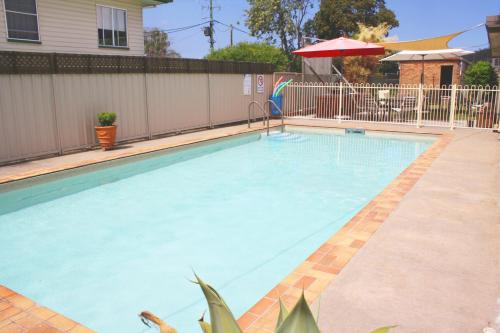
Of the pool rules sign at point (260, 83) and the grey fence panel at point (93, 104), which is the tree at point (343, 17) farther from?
the grey fence panel at point (93, 104)

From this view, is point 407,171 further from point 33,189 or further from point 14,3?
point 14,3


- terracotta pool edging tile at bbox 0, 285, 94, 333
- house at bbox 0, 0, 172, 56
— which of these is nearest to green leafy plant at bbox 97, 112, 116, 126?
house at bbox 0, 0, 172, 56

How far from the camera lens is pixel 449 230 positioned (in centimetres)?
400

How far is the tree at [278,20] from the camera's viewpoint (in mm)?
35219

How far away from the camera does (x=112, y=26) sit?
1336 centimetres

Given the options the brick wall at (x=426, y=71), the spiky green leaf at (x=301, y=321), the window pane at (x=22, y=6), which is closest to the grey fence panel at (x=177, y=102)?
the window pane at (x=22, y=6)

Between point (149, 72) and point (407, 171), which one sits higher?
point (149, 72)

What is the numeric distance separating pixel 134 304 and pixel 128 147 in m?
6.33

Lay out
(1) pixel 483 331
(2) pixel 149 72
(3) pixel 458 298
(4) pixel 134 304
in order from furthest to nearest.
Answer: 1. (2) pixel 149 72
2. (4) pixel 134 304
3. (3) pixel 458 298
4. (1) pixel 483 331

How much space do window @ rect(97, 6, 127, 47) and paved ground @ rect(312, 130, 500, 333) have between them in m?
11.3

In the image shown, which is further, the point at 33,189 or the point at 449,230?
the point at 33,189

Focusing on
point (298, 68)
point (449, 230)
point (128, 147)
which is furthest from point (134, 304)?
point (298, 68)

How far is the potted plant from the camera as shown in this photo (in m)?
8.64

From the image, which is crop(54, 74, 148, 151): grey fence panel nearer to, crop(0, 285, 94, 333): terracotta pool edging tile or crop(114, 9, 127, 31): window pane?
crop(114, 9, 127, 31): window pane
